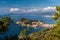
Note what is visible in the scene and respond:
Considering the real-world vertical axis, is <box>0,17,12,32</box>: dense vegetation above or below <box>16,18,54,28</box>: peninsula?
above

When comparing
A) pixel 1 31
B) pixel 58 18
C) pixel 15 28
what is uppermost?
pixel 58 18

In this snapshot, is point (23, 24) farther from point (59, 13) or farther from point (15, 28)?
point (59, 13)

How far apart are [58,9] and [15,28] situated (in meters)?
3.38

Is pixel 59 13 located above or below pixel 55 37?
above

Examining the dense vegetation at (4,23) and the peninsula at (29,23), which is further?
the peninsula at (29,23)

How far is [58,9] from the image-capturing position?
5215 mm

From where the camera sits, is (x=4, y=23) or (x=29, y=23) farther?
(x=29, y=23)

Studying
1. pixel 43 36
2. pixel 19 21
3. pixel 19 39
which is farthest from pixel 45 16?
pixel 43 36

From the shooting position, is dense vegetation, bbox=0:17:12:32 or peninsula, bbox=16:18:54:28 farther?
peninsula, bbox=16:18:54:28

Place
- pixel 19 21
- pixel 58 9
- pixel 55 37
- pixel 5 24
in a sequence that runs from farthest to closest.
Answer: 1. pixel 19 21
2. pixel 5 24
3. pixel 58 9
4. pixel 55 37

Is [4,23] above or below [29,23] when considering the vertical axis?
above

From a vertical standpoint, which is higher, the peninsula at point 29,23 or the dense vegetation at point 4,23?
the dense vegetation at point 4,23

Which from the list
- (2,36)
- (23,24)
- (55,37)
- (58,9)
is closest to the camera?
(55,37)

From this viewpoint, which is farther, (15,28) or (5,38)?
(15,28)
